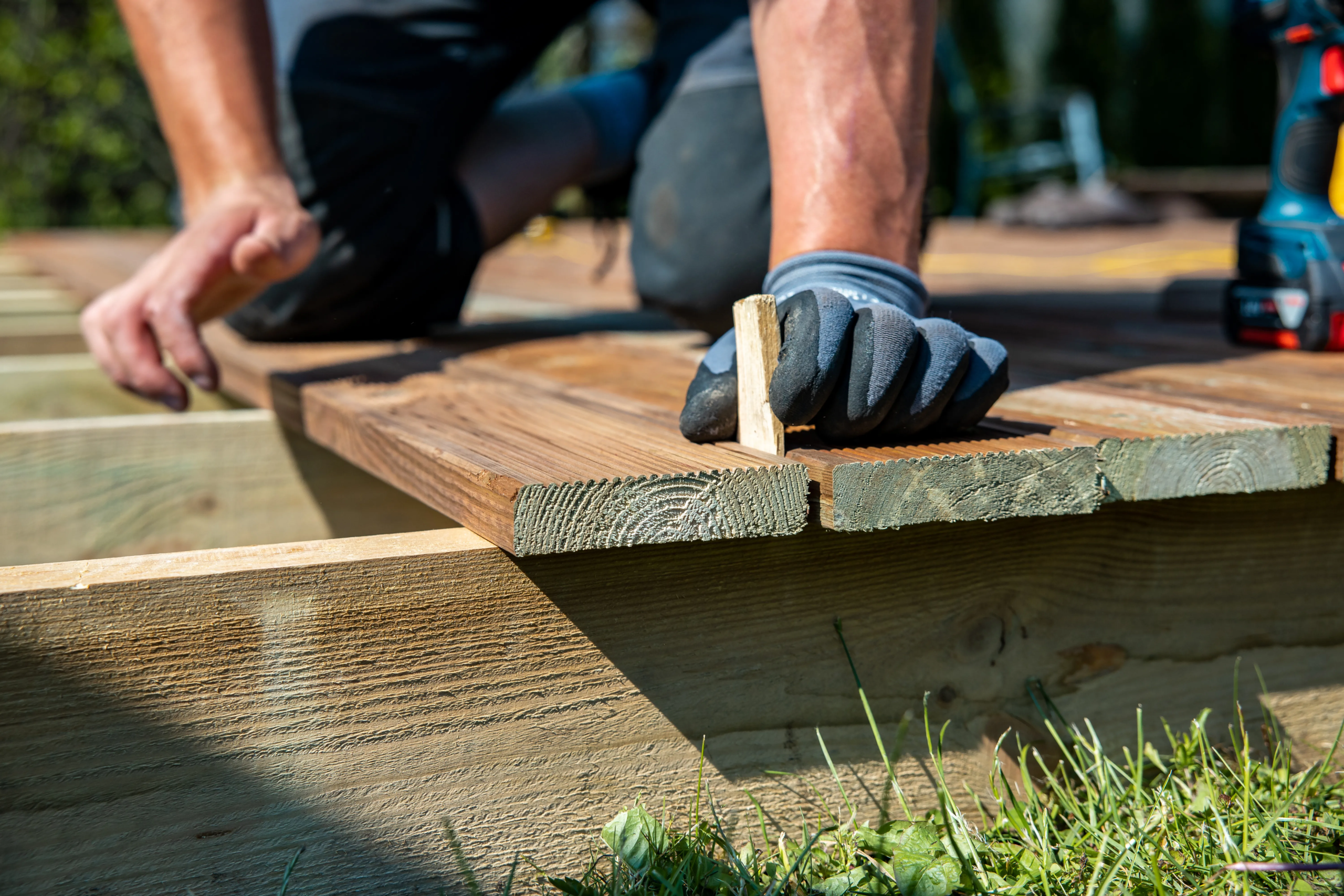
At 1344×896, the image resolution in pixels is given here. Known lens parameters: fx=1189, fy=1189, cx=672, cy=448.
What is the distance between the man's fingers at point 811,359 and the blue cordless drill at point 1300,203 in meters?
0.97

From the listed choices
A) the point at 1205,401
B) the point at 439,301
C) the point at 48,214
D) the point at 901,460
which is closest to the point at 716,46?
the point at 439,301

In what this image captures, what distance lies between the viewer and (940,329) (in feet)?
3.39

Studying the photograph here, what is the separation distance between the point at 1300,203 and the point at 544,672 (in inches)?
51.8

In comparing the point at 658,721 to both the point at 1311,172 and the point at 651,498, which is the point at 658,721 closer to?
the point at 651,498

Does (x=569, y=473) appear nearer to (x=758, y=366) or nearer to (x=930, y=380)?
(x=758, y=366)

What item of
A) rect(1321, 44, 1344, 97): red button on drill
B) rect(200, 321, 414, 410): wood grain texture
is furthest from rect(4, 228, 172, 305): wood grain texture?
rect(1321, 44, 1344, 97): red button on drill

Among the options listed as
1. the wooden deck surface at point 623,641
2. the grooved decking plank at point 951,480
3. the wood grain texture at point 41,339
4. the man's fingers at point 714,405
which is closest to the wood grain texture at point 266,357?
the wooden deck surface at point 623,641

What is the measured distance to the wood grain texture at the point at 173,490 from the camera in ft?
5.45

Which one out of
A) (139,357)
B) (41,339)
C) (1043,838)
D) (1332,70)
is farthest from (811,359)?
(41,339)

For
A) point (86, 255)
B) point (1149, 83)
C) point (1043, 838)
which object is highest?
point (1043, 838)

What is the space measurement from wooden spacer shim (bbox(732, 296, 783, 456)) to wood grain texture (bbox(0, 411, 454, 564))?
2.55 feet

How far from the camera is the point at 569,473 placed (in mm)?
947

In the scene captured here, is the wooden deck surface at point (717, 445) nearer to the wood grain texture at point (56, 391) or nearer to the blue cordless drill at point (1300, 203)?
the blue cordless drill at point (1300, 203)

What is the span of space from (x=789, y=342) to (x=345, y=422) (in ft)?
1.88
